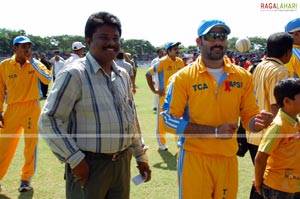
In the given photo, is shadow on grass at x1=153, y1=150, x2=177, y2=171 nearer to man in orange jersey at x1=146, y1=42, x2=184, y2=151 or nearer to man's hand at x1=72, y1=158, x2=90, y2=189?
man in orange jersey at x1=146, y1=42, x2=184, y2=151

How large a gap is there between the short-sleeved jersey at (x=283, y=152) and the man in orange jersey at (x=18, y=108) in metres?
3.19

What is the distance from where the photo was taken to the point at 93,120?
2463mm

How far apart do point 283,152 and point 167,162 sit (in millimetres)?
3268

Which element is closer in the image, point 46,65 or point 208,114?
point 208,114

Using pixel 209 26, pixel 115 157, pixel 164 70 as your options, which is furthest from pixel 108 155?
pixel 164 70

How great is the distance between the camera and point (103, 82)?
2.56 m

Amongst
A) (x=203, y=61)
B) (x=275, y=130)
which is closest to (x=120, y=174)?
(x=203, y=61)

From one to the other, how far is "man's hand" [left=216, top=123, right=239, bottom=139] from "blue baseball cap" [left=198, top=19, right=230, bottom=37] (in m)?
0.75

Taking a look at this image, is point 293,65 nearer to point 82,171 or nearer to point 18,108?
point 82,171

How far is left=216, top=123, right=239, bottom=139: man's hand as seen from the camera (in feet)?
8.32

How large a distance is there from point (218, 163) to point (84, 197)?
3.30ft


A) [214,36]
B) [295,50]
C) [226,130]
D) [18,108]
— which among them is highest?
[214,36]

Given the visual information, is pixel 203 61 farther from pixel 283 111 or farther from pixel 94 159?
pixel 94 159

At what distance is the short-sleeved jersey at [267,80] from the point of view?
3.58 meters
